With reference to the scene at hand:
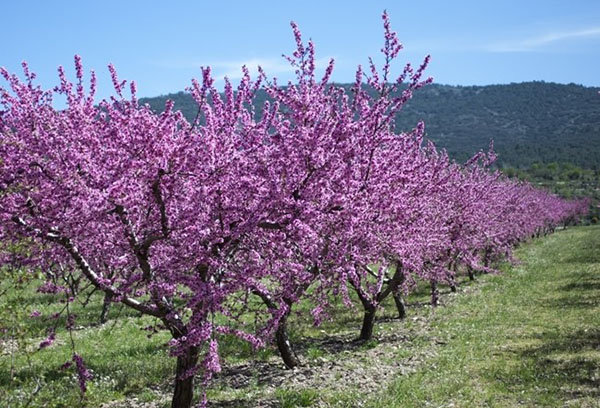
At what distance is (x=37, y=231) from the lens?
25.0ft

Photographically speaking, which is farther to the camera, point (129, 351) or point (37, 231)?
point (129, 351)

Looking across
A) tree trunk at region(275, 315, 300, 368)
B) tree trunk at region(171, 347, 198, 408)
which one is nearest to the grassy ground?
tree trunk at region(275, 315, 300, 368)

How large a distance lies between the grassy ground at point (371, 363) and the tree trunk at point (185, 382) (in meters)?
1.44

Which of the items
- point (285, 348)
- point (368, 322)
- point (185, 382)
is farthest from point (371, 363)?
point (185, 382)

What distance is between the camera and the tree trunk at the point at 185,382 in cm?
870

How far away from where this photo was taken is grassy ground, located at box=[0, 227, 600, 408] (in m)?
10.2

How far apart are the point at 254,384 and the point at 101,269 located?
4.30 metres

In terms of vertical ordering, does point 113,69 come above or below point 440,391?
above

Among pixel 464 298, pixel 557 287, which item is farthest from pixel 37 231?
pixel 557 287

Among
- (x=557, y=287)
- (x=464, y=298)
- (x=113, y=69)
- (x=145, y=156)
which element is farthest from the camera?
(x=557, y=287)

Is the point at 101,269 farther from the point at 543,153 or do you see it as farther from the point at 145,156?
the point at 543,153

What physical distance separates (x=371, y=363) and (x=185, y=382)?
5.38 m

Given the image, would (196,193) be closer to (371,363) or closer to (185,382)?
(185,382)

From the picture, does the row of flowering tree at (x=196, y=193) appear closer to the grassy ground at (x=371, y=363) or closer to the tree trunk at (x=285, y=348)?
the grassy ground at (x=371, y=363)
